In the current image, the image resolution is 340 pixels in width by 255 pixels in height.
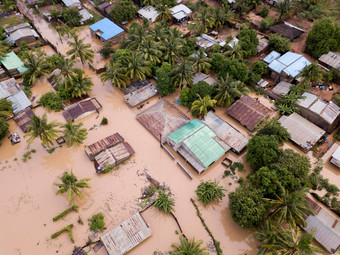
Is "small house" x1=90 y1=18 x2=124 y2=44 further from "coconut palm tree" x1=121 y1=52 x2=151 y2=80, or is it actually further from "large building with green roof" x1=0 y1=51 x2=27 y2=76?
"large building with green roof" x1=0 y1=51 x2=27 y2=76

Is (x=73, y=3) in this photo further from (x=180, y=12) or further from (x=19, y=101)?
(x=19, y=101)

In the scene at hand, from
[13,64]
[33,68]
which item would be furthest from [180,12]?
[13,64]

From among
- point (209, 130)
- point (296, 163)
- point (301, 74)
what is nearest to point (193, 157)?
point (209, 130)

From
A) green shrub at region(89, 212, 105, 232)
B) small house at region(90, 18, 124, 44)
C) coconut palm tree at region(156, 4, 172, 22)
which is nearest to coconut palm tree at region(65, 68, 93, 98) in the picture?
small house at region(90, 18, 124, 44)

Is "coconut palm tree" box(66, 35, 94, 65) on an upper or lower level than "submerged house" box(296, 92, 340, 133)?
upper

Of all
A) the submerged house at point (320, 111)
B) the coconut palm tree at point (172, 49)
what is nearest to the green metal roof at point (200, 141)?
the coconut palm tree at point (172, 49)

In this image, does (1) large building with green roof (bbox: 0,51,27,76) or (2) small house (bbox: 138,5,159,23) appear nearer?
(1) large building with green roof (bbox: 0,51,27,76)

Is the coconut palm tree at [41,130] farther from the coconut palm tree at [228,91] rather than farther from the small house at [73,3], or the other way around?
the small house at [73,3]
